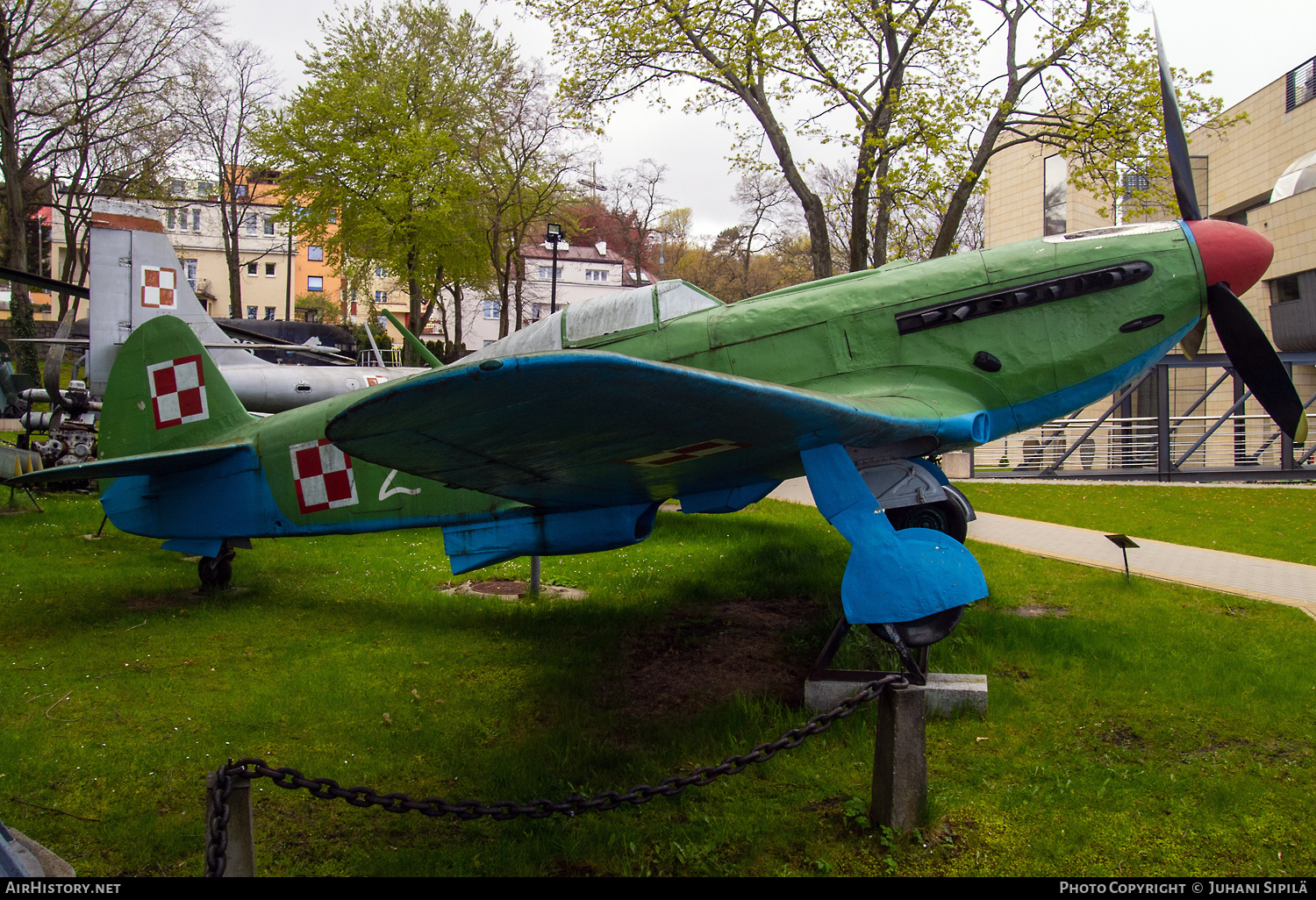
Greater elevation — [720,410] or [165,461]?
[720,410]

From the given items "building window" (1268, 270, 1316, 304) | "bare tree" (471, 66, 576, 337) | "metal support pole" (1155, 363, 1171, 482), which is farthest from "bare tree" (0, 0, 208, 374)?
"building window" (1268, 270, 1316, 304)

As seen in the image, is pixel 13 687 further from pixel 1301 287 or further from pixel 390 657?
pixel 1301 287

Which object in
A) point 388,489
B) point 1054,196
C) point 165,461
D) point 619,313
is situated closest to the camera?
point 619,313

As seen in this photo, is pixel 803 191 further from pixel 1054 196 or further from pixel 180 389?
pixel 1054 196

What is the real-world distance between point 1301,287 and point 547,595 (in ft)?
95.8

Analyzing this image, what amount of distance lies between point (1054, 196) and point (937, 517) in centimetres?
3276

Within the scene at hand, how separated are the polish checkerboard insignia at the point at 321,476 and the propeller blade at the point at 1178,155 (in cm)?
608

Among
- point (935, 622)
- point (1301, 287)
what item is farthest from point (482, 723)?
point (1301, 287)

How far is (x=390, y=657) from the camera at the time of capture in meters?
5.21

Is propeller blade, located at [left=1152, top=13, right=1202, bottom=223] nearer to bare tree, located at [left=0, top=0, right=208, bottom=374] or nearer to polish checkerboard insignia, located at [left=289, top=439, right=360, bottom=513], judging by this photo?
polish checkerboard insignia, located at [left=289, top=439, right=360, bottom=513]

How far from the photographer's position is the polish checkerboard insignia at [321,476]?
5.48m

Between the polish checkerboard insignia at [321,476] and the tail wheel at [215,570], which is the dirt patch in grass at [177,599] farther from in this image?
the polish checkerboard insignia at [321,476]

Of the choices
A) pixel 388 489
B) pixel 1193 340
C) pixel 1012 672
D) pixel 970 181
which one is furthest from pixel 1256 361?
pixel 970 181

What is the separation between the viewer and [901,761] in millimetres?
2879
